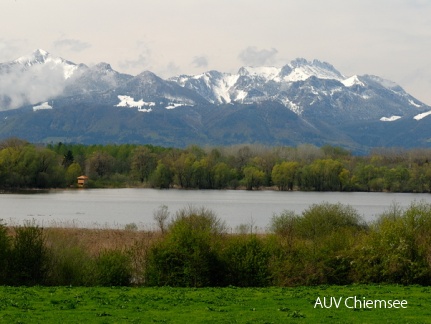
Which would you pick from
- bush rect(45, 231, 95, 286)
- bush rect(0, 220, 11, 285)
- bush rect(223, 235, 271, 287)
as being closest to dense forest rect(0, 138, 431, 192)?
bush rect(45, 231, 95, 286)

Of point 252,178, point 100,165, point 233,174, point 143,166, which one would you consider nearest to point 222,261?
point 252,178

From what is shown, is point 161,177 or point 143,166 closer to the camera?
point 161,177

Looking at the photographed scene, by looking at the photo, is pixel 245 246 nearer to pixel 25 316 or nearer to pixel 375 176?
pixel 25 316

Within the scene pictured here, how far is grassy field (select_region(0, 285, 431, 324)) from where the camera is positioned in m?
22.6

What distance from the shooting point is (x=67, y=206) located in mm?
93500

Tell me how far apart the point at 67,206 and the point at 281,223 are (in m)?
53.8

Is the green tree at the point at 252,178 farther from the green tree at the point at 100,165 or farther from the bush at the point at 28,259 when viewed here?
the bush at the point at 28,259

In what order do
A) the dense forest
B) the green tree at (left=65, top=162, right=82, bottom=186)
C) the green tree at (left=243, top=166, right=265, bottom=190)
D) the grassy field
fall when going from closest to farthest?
the grassy field → the green tree at (left=65, top=162, right=82, bottom=186) → the dense forest → the green tree at (left=243, top=166, right=265, bottom=190)

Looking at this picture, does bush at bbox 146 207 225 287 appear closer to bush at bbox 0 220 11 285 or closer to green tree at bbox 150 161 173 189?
bush at bbox 0 220 11 285

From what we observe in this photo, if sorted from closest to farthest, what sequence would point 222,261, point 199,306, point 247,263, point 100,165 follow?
1. point 199,306
2. point 247,263
3. point 222,261
4. point 100,165

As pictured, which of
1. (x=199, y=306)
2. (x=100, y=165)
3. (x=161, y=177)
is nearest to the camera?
(x=199, y=306)

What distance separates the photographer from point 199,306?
2527cm

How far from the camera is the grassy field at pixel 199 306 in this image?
22.6m

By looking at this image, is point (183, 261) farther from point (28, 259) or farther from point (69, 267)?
point (28, 259)
